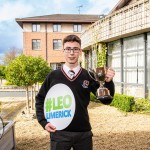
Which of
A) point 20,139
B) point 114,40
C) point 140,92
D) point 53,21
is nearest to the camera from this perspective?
point 20,139

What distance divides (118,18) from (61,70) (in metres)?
11.8

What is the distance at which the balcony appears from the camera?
12.1 m

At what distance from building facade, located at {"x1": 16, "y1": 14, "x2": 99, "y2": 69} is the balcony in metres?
17.0

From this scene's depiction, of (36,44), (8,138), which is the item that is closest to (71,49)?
(8,138)

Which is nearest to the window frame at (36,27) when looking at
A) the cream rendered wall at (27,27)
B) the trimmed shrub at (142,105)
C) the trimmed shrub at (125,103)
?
the cream rendered wall at (27,27)

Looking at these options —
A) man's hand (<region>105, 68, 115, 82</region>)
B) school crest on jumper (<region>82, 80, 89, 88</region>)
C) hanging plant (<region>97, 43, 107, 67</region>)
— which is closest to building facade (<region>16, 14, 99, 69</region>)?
hanging plant (<region>97, 43, 107, 67</region>)

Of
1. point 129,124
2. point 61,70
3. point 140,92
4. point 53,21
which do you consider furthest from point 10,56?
point 61,70

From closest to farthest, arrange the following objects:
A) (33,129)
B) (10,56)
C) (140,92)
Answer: (33,129) → (140,92) → (10,56)

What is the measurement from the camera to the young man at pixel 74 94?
10.1 feet

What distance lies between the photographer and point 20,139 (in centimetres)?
802

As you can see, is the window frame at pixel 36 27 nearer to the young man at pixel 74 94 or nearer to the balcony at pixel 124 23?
the balcony at pixel 124 23

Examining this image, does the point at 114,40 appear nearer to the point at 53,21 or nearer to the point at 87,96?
the point at 87,96

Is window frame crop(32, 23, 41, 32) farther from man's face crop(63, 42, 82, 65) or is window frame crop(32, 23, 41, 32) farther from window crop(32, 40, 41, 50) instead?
man's face crop(63, 42, 82, 65)

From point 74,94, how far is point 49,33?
106 feet
